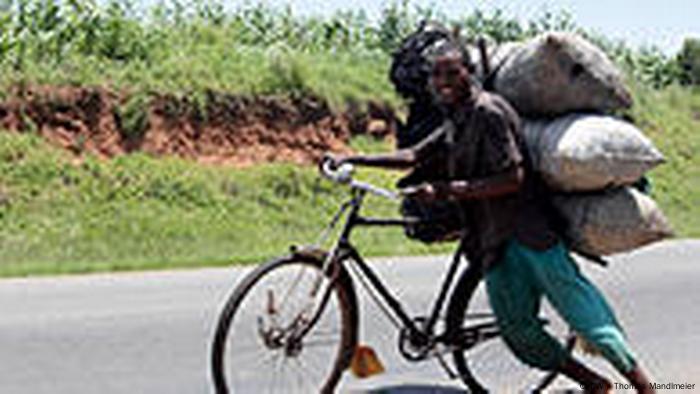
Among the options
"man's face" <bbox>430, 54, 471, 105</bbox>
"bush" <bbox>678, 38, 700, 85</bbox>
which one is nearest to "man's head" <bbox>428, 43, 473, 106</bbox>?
"man's face" <bbox>430, 54, 471, 105</bbox>

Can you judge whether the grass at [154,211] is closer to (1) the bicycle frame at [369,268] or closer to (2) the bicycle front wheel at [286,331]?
(2) the bicycle front wheel at [286,331]

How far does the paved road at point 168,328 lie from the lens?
21.0ft

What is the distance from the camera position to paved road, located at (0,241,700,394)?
252 inches

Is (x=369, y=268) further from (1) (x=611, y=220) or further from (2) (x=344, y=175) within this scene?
(1) (x=611, y=220)

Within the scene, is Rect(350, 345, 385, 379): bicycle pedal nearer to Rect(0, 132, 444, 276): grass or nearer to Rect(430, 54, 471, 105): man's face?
Rect(430, 54, 471, 105): man's face

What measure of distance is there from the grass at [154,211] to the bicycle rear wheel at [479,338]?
19.5 feet

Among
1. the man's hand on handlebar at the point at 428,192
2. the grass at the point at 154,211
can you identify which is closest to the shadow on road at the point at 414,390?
the man's hand on handlebar at the point at 428,192

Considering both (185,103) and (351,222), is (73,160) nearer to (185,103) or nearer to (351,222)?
(185,103)

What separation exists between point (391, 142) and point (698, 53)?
51.0 feet

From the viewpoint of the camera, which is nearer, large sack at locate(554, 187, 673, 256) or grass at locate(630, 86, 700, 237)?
large sack at locate(554, 187, 673, 256)

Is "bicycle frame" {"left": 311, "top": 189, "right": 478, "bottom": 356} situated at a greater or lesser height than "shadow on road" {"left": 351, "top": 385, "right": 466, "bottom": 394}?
greater

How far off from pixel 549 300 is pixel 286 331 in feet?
3.83

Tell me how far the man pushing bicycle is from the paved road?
3.81 ft

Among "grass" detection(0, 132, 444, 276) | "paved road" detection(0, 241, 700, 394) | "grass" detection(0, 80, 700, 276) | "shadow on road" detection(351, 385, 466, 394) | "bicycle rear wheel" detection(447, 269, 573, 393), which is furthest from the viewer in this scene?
"grass" detection(0, 132, 444, 276)
